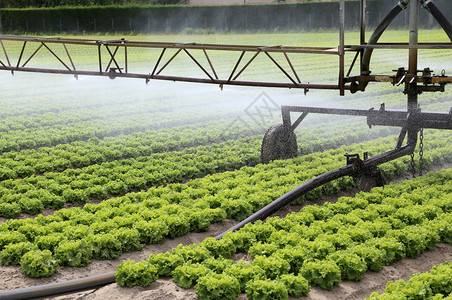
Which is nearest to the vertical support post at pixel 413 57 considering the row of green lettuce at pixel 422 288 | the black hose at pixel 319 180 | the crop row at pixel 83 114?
the black hose at pixel 319 180

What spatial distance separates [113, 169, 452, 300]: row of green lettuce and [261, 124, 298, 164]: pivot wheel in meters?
3.20

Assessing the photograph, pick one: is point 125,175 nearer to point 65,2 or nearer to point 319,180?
point 319,180

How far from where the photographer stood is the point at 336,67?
1372 inches

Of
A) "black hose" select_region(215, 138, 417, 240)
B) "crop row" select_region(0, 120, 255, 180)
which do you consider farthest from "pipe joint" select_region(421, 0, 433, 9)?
"crop row" select_region(0, 120, 255, 180)

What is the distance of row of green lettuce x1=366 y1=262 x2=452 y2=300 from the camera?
20.8ft

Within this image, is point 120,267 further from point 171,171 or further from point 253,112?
point 253,112

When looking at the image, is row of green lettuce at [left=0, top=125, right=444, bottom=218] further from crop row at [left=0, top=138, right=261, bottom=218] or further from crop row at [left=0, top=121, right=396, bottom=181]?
crop row at [left=0, top=121, right=396, bottom=181]

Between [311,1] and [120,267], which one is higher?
[311,1]

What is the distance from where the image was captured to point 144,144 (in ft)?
48.6

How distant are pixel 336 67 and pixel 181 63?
9.89 meters

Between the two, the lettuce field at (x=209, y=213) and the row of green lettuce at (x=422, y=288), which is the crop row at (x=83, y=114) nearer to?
the lettuce field at (x=209, y=213)

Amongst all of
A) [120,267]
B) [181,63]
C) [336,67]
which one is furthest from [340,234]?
[181,63]

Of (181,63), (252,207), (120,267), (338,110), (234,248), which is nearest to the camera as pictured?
(120,267)

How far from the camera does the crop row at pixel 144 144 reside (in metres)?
12.5
